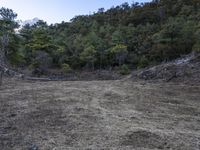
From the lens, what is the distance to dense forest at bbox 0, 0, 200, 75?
31281 millimetres

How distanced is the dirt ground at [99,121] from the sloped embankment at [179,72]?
13.9ft

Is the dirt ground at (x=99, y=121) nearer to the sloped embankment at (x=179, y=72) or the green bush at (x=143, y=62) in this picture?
the sloped embankment at (x=179, y=72)

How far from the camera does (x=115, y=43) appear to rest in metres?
38.0

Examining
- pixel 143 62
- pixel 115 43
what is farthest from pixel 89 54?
pixel 143 62

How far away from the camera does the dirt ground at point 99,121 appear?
7.19 m

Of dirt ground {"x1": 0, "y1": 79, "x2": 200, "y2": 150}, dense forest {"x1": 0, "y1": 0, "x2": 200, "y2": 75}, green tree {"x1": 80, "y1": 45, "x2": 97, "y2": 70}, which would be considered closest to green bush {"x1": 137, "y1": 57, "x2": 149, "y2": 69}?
dense forest {"x1": 0, "y1": 0, "x2": 200, "y2": 75}

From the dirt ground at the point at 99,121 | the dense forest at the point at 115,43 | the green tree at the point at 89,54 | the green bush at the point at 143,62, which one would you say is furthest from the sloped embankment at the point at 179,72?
the green tree at the point at 89,54

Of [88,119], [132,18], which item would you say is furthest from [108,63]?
[88,119]

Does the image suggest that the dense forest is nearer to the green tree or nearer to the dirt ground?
the green tree

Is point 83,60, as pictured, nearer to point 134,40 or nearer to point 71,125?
point 134,40

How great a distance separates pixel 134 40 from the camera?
39594 mm

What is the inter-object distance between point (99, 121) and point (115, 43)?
29270 mm

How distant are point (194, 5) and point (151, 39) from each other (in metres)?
13.3

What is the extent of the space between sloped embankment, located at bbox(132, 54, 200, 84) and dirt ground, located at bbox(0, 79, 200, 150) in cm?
425
